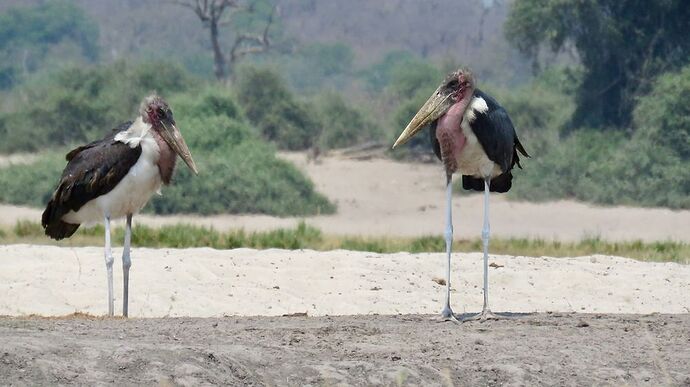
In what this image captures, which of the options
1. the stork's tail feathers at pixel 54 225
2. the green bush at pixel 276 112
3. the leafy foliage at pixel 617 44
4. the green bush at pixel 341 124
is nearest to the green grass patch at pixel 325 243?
the stork's tail feathers at pixel 54 225

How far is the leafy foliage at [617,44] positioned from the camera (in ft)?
105

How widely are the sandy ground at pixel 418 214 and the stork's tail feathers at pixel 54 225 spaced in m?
10.7

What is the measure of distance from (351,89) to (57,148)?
125 feet

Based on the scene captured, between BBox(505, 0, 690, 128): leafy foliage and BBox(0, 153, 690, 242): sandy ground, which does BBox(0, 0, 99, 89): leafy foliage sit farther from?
BBox(505, 0, 690, 128): leafy foliage

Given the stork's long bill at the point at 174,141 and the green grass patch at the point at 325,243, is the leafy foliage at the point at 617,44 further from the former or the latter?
the stork's long bill at the point at 174,141

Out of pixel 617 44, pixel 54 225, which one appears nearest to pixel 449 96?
pixel 54 225

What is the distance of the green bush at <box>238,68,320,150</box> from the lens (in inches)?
1373

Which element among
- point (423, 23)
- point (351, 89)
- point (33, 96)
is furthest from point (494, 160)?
point (423, 23)

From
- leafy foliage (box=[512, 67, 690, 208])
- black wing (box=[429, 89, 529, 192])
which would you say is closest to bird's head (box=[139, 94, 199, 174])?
black wing (box=[429, 89, 529, 192])

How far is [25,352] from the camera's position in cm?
744

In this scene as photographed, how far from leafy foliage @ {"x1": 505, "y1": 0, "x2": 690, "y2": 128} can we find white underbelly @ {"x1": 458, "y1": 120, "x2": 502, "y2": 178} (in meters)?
22.0

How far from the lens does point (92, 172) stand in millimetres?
10180

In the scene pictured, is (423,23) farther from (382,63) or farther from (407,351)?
(407,351)

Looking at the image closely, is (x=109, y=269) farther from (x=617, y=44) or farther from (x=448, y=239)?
(x=617, y=44)
